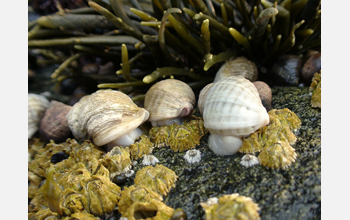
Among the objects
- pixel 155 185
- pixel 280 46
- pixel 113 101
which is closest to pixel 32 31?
pixel 113 101

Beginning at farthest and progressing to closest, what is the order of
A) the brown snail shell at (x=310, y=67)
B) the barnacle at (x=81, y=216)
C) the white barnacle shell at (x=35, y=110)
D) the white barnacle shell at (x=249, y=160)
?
the white barnacle shell at (x=35, y=110) → the brown snail shell at (x=310, y=67) → the white barnacle shell at (x=249, y=160) → the barnacle at (x=81, y=216)

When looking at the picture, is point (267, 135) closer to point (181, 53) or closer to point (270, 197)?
point (270, 197)

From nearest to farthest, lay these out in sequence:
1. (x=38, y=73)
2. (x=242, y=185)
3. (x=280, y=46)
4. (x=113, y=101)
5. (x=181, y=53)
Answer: (x=242, y=185)
(x=113, y=101)
(x=280, y=46)
(x=181, y=53)
(x=38, y=73)

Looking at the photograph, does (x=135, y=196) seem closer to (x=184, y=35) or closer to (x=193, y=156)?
(x=193, y=156)

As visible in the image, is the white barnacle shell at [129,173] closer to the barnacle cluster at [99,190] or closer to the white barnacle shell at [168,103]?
the barnacle cluster at [99,190]

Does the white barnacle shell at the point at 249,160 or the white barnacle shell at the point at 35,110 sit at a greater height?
the white barnacle shell at the point at 249,160

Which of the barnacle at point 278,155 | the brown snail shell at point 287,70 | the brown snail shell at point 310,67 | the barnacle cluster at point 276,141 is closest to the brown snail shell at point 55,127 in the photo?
the barnacle cluster at point 276,141
